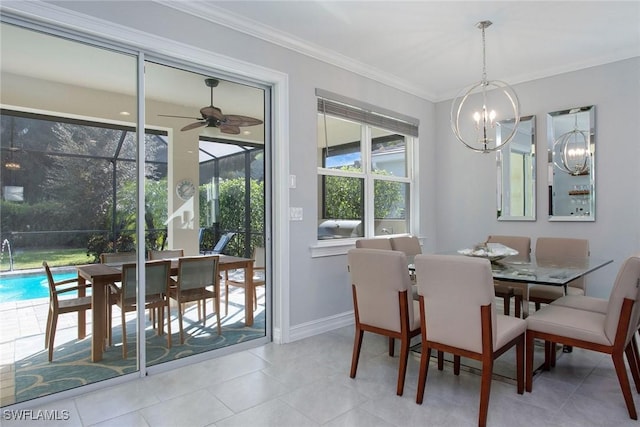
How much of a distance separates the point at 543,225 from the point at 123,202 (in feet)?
13.4

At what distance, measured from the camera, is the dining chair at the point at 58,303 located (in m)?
2.31

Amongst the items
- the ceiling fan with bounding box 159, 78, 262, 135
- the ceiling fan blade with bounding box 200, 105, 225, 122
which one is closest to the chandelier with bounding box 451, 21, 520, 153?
the ceiling fan with bounding box 159, 78, 262, 135

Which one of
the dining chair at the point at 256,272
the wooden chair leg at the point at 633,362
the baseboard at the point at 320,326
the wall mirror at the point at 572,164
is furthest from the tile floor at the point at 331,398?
the wall mirror at the point at 572,164

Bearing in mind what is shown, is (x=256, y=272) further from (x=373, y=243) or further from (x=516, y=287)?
(x=516, y=287)

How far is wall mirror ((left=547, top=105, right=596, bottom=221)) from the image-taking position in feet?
12.5

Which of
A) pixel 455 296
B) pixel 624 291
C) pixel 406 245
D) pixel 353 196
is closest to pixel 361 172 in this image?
pixel 353 196

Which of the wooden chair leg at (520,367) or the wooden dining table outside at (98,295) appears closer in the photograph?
the wooden chair leg at (520,367)

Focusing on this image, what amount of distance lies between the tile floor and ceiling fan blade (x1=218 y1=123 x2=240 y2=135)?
184cm

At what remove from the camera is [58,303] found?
2367 mm

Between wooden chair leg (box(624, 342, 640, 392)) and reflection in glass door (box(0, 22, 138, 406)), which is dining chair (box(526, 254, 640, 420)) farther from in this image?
reflection in glass door (box(0, 22, 138, 406))

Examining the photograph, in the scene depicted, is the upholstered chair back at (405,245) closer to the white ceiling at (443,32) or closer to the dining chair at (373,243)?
the dining chair at (373,243)

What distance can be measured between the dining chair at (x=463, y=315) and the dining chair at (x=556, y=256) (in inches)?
39.8

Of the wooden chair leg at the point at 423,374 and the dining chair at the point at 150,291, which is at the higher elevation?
the dining chair at the point at 150,291

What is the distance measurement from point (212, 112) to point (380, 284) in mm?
1904
